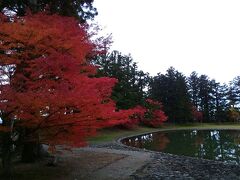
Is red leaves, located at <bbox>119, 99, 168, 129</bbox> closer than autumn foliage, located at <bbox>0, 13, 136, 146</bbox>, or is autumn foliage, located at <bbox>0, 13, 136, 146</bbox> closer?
autumn foliage, located at <bbox>0, 13, 136, 146</bbox>

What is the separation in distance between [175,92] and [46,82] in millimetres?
44764

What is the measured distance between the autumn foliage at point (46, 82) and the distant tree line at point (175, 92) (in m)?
20.2

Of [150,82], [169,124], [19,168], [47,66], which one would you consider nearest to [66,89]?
[47,66]

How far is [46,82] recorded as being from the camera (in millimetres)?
8461

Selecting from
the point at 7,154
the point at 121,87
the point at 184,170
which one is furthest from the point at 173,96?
the point at 7,154

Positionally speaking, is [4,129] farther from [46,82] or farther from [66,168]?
[66,168]

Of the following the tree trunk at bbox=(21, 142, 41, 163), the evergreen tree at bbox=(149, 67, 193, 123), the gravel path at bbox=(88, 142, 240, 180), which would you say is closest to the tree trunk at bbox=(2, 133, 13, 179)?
the tree trunk at bbox=(21, 142, 41, 163)

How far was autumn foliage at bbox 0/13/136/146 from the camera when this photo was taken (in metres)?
8.20

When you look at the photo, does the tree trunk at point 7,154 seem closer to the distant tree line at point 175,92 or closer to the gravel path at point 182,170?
the gravel path at point 182,170

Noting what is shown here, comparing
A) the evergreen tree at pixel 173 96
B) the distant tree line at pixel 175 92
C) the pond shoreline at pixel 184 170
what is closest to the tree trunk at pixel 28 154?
the pond shoreline at pixel 184 170

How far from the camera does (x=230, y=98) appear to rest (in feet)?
214

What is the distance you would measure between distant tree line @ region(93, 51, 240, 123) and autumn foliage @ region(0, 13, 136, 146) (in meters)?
20.2

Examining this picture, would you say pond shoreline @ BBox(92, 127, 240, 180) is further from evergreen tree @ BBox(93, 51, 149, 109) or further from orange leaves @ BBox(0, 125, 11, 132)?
evergreen tree @ BBox(93, 51, 149, 109)

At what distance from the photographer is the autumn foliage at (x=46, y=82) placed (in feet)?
26.9
